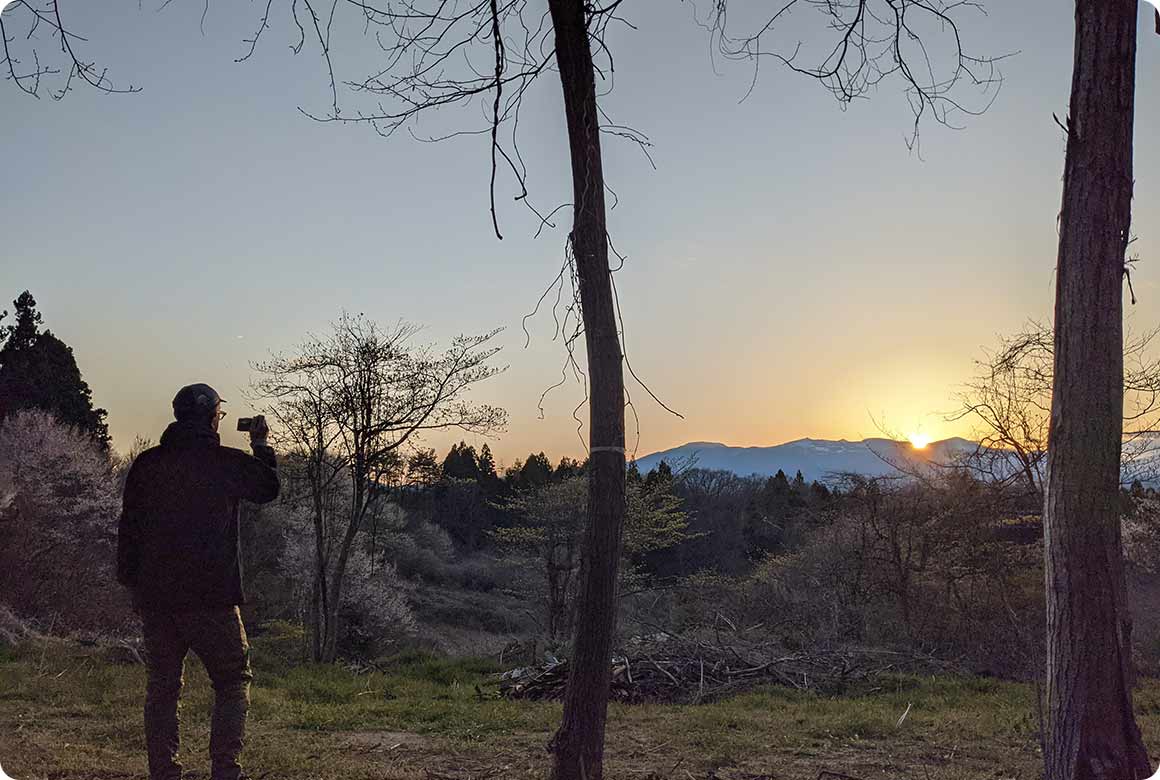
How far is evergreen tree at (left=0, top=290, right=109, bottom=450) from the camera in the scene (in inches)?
835

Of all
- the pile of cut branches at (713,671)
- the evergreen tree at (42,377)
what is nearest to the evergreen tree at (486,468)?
the evergreen tree at (42,377)

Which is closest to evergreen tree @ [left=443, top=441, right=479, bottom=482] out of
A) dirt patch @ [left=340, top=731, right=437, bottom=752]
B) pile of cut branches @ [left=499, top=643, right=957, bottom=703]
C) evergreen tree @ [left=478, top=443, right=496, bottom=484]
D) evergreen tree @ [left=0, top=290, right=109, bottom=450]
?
evergreen tree @ [left=478, top=443, right=496, bottom=484]

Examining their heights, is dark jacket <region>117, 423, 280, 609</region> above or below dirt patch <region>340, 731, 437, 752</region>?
above

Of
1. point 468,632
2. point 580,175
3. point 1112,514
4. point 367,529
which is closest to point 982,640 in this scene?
point 1112,514

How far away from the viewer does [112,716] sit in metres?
5.29

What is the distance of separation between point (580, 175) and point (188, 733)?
153 inches

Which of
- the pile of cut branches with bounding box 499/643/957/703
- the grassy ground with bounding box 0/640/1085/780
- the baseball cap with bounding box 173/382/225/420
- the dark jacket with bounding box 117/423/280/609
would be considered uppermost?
the baseball cap with bounding box 173/382/225/420

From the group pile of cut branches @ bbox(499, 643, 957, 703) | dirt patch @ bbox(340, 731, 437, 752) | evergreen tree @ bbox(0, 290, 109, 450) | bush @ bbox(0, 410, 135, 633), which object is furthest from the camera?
evergreen tree @ bbox(0, 290, 109, 450)

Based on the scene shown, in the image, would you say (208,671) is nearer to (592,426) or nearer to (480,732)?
(592,426)

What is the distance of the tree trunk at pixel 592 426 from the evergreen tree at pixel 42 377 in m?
21.2

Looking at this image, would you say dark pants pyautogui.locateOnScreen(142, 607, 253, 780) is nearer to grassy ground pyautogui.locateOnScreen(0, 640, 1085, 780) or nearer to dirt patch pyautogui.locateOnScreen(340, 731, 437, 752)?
grassy ground pyautogui.locateOnScreen(0, 640, 1085, 780)

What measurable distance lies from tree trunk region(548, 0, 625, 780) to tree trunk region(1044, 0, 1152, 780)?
153cm

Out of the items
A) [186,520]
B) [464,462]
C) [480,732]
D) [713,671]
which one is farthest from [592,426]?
[464,462]

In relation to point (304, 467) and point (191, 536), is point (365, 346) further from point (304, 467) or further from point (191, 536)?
point (191, 536)
